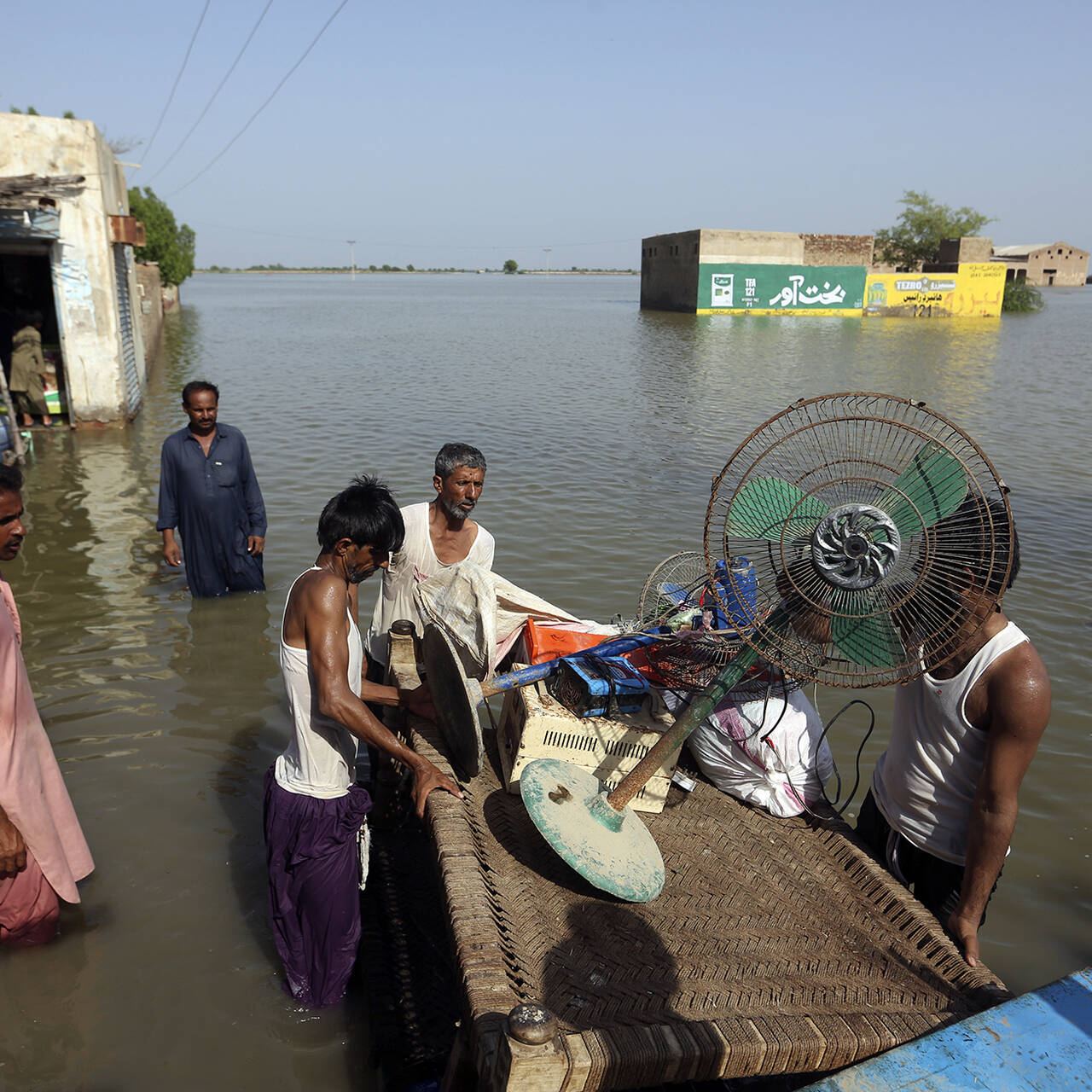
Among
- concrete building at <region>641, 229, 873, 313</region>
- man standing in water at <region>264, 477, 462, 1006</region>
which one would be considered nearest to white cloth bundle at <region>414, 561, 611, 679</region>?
man standing in water at <region>264, 477, 462, 1006</region>

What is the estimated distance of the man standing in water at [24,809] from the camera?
2535 millimetres

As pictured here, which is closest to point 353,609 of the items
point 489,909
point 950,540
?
point 489,909

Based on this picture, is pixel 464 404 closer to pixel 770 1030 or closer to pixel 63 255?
pixel 63 255

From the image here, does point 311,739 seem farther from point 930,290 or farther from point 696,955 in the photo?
point 930,290

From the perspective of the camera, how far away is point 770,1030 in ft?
6.28

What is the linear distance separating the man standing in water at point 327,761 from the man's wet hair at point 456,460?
823 millimetres

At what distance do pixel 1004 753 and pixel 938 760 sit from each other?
0.86ft

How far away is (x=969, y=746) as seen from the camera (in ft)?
7.50

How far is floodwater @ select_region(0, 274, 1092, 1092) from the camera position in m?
2.76

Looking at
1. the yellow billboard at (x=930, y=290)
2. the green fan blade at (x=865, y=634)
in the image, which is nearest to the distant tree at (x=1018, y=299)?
the yellow billboard at (x=930, y=290)

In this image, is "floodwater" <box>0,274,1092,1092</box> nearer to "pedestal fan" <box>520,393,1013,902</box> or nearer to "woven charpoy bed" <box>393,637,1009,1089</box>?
"woven charpoy bed" <box>393,637,1009,1089</box>

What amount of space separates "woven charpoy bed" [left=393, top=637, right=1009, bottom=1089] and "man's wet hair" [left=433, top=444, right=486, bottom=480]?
1.17 meters

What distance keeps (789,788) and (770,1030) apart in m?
1.09

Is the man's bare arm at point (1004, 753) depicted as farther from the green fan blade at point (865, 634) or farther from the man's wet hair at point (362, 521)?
the man's wet hair at point (362, 521)
